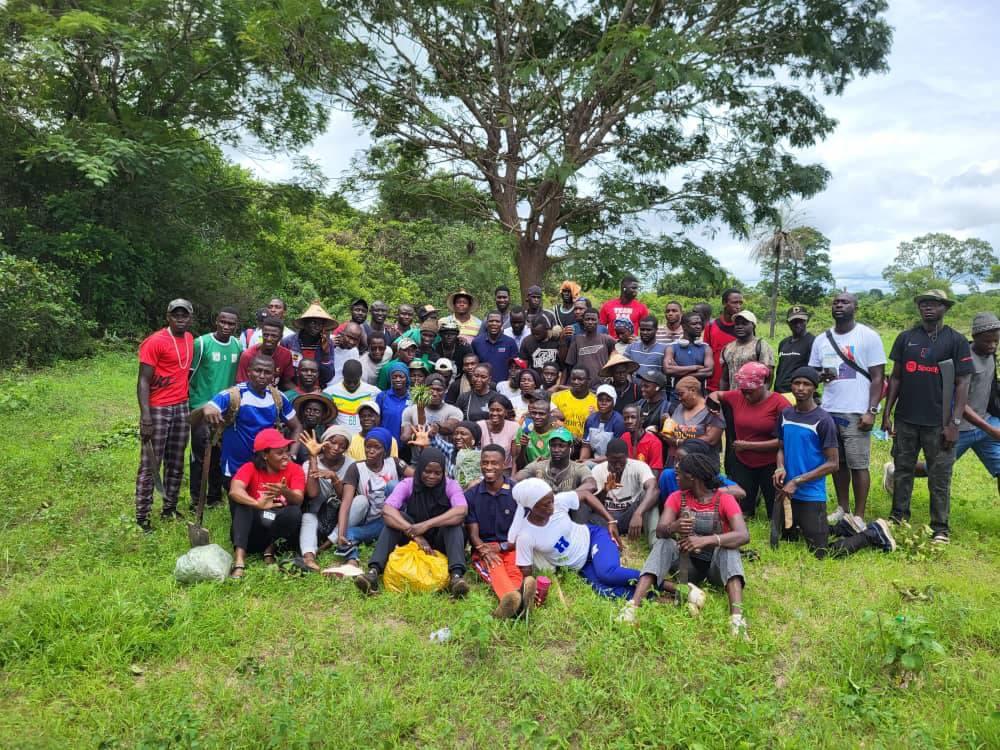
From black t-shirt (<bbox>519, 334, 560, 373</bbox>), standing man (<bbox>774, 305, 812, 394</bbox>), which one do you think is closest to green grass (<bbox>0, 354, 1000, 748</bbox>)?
standing man (<bbox>774, 305, 812, 394</bbox>)

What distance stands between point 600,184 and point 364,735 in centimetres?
1185

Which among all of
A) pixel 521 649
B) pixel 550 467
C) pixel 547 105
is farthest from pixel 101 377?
pixel 521 649

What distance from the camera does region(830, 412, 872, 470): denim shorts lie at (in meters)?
6.07

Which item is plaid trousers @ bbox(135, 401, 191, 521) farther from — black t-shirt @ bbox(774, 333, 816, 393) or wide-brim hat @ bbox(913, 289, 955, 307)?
wide-brim hat @ bbox(913, 289, 955, 307)

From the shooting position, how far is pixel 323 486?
592 cm

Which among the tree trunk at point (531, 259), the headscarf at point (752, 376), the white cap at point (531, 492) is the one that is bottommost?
the white cap at point (531, 492)

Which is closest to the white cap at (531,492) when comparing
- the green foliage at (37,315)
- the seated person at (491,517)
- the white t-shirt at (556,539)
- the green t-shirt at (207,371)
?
the white t-shirt at (556,539)

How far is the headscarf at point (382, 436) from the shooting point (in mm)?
6113

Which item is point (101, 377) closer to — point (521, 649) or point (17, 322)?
point (17, 322)

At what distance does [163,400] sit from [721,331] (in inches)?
232

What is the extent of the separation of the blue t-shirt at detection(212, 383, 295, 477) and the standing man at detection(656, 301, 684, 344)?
172 inches

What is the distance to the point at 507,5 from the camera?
38.5ft

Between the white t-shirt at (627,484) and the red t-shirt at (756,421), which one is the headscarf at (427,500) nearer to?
the white t-shirt at (627,484)

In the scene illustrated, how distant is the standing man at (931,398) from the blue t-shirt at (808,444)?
86 cm
